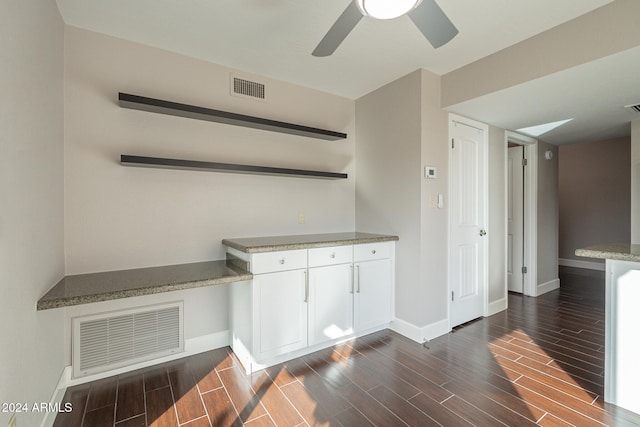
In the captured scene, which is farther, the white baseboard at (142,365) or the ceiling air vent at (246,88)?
the ceiling air vent at (246,88)

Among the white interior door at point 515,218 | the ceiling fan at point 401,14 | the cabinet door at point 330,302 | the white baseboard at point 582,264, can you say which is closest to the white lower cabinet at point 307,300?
the cabinet door at point 330,302

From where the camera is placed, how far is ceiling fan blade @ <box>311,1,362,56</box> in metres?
1.42

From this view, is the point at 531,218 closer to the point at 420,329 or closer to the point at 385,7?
the point at 420,329

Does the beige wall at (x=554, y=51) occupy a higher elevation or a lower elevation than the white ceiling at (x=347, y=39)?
lower

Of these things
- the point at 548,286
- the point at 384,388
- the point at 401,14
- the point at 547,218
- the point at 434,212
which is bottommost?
the point at 384,388

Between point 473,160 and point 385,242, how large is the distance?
141 cm

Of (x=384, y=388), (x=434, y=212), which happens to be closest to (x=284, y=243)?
(x=384, y=388)

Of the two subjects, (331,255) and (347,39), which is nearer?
(347,39)

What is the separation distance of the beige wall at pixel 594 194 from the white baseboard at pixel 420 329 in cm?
476

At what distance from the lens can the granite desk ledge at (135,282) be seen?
1638 mm

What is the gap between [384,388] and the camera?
6.55 ft

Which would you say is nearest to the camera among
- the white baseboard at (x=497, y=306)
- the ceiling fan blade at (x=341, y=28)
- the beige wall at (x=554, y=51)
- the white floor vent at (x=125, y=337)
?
the ceiling fan blade at (x=341, y=28)

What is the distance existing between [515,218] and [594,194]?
115 inches

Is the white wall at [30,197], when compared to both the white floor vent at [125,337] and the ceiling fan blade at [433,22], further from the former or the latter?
the ceiling fan blade at [433,22]
